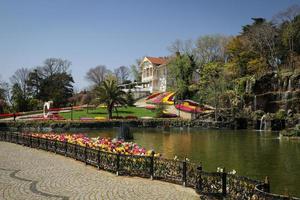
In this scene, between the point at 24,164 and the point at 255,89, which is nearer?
the point at 24,164

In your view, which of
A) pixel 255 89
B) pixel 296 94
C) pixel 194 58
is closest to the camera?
pixel 296 94

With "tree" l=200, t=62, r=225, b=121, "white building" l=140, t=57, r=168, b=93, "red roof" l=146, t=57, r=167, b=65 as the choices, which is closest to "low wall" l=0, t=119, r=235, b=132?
"tree" l=200, t=62, r=225, b=121

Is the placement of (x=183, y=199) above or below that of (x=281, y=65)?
below

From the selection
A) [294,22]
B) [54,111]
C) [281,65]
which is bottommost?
[54,111]

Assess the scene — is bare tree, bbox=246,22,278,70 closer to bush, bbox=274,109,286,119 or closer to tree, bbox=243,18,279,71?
tree, bbox=243,18,279,71

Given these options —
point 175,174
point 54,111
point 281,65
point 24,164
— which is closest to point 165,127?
point 54,111

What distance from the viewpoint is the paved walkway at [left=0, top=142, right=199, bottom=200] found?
12047 mm

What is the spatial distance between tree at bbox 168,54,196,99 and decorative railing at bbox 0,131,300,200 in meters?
62.3

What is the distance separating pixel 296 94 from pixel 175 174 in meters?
47.1

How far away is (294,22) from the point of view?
219 feet

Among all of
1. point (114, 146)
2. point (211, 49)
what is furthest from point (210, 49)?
point (114, 146)

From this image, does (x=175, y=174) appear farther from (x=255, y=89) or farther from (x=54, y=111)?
(x=54, y=111)

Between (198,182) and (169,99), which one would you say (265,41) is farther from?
(198,182)

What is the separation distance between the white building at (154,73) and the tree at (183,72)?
1364 centimetres
